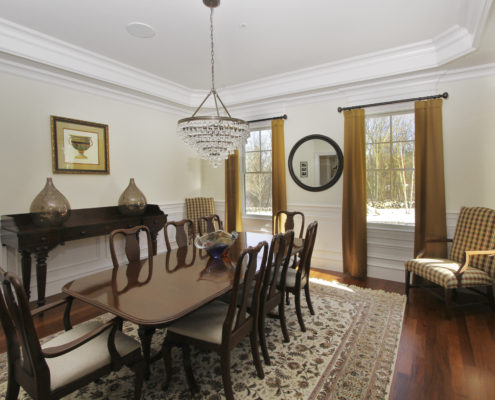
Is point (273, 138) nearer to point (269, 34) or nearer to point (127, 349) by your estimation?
point (269, 34)

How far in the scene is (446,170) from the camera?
339 cm

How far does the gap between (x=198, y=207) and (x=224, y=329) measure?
11.3ft

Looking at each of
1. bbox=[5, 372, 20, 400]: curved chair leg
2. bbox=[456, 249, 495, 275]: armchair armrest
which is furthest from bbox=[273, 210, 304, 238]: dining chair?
bbox=[5, 372, 20, 400]: curved chair leg

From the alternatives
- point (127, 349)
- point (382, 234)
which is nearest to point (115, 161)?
point (127, 349)

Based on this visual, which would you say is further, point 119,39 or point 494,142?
point 494,142

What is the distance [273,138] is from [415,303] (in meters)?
2.85

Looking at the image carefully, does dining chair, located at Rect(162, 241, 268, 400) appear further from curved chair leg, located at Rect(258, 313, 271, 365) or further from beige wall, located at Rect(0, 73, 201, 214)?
beige wall, located at Rect(0, 73, 201, 214)

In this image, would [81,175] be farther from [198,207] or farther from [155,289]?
[155,289]

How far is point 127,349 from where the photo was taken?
1578 mm

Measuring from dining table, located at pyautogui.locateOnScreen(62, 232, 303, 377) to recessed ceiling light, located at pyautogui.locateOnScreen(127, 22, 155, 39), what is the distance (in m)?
2.20

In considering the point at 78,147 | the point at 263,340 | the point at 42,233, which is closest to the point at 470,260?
the point at 263,340

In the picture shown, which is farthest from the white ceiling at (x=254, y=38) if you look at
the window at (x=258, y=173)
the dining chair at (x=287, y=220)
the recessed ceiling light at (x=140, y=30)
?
the dining chair at (x=287, y=220)

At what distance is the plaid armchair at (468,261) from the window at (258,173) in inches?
93.4

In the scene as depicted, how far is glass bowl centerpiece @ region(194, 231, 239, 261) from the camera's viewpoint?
2369 millimetres
